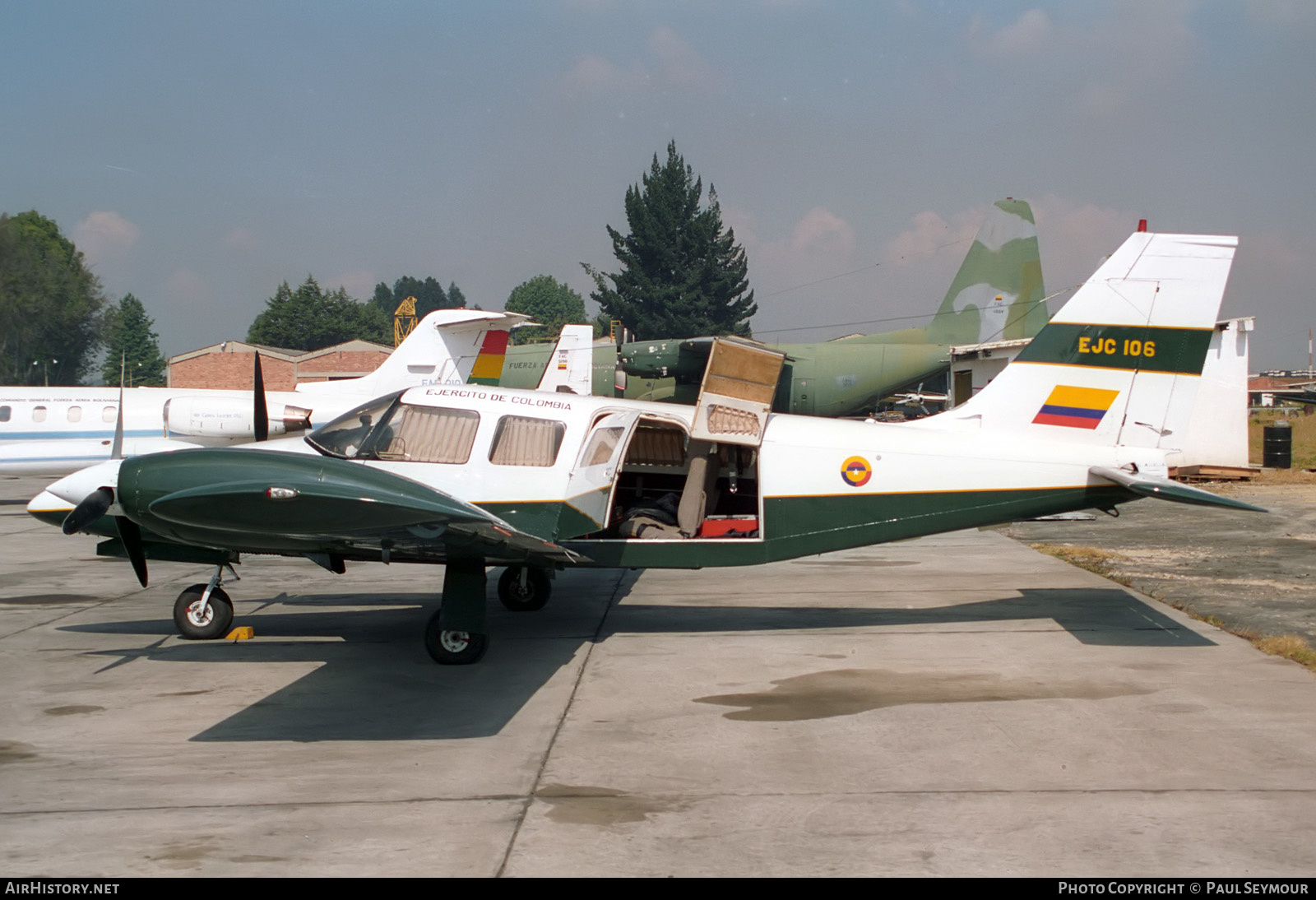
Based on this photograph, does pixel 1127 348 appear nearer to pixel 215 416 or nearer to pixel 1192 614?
pixel 1192 614

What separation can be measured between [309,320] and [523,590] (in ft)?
351

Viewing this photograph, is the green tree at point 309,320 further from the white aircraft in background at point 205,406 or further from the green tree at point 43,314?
the white aircraft in background at point 205,406

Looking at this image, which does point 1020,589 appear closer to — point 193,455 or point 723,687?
point 723,687

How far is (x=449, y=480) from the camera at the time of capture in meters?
9.59

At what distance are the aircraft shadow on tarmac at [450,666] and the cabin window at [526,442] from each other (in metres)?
1.77

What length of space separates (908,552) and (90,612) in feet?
36.6

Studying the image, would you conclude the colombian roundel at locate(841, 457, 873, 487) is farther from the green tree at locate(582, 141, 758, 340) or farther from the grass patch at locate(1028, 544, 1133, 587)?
the green tree at locate(582, 141, 758, 340)

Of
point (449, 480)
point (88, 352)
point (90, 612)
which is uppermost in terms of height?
point (88, 352)

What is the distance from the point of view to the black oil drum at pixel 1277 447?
91.6 ft

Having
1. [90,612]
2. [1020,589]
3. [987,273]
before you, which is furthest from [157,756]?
[987,273]

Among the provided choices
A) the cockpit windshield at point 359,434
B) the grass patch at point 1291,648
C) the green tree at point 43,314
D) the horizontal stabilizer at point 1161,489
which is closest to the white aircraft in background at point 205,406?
the cockpit windshield at point 359,434

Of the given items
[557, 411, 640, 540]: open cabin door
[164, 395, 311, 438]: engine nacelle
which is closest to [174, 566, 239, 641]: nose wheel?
[557, 411, 640, 540]: open cabin door

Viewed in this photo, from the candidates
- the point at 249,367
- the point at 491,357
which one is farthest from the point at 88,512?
the point at 249,367

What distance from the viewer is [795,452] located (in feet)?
33.2
